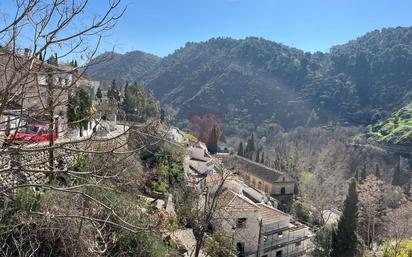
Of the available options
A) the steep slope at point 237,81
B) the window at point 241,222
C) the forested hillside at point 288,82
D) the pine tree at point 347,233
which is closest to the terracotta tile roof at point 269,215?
the window at point 241,222

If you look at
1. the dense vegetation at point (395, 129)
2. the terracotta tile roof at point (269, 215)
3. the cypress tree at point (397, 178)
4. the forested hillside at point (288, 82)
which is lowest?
the cypress tree at point (397, 178)

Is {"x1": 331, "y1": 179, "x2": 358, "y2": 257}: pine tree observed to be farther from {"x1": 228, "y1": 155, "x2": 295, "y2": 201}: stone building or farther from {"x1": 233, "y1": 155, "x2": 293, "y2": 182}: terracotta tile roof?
{"x1": 233, "y1": 155, "x2": 293, "y2": 182}: terracotta tile roof

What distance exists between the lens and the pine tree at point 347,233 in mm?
19828

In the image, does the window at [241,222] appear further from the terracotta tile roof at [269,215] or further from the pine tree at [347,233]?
the pine tree at [347,233]

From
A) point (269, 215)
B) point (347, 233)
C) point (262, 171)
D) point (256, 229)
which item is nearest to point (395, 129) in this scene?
point (262, 171)

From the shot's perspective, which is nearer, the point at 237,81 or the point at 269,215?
the point at 269,215

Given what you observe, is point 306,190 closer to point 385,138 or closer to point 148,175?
point 148,175

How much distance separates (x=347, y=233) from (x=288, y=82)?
101 meters

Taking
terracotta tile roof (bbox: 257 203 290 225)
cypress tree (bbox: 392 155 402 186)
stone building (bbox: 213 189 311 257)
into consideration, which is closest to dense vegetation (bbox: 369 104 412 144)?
cypress tree (bbox: 392 155 402 186)

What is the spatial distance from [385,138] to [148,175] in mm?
69276

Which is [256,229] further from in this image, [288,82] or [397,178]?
[288,82]

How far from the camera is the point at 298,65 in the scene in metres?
124

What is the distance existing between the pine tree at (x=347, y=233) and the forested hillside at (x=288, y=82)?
6874 cm

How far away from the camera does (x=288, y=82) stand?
116875 mm
